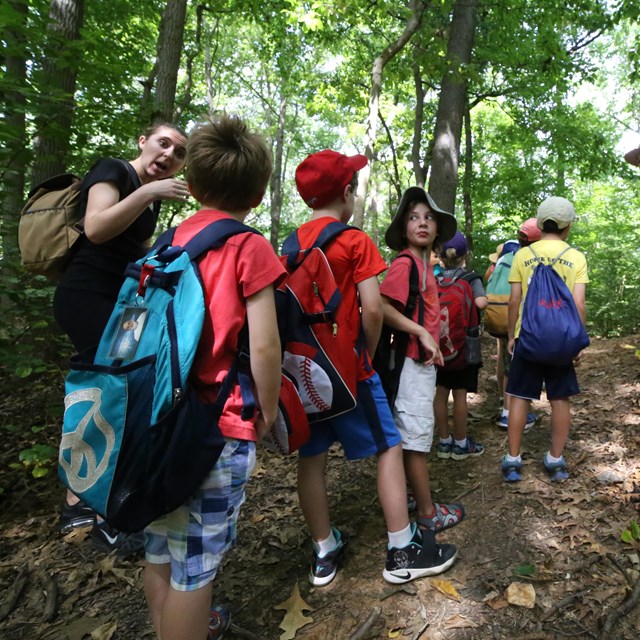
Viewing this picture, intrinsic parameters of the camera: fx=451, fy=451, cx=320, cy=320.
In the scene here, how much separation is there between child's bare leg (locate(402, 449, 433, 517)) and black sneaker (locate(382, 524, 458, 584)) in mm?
271

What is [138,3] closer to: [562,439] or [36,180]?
[36,180]

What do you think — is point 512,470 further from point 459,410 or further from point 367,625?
point 367,625

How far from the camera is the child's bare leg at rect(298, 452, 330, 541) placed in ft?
7.62

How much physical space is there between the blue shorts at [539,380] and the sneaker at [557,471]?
0.47 meters

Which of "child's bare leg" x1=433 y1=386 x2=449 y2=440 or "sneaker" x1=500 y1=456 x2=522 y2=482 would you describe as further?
"child's bare leg" x1=433 y1=386 x2=449 y2=440

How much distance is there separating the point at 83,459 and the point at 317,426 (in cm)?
116

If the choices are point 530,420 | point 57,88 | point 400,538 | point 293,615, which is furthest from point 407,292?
point 57,88

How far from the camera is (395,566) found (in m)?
2.26

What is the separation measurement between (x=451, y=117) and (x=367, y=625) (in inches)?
262

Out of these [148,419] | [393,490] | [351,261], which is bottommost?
[393,490]

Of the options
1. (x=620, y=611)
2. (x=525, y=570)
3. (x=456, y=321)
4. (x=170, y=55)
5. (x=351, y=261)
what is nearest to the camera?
(x=620, y=611)

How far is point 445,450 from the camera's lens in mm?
3760

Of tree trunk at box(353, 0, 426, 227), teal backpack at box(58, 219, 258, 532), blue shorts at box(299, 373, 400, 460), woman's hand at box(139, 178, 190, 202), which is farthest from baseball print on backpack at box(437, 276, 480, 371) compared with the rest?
tree trunk at box(353, 0, 426, 227)

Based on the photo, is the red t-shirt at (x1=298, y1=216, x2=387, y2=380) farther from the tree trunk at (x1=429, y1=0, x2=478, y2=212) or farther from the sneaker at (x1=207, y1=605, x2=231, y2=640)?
the tree trunk at (x1=429, y1=0, x2=478, y2=212)
